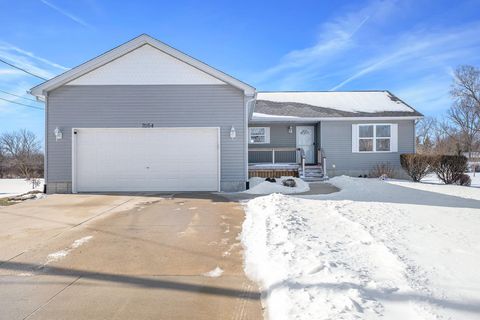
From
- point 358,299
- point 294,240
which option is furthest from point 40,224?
point 358,299

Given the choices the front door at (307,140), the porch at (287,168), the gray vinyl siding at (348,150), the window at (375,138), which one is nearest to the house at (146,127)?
the porch at (287,168)

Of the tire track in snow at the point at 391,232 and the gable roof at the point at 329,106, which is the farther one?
the gable roof at the point at 329,106

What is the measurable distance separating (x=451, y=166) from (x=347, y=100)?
709 cm

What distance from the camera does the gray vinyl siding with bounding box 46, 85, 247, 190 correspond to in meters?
12.9

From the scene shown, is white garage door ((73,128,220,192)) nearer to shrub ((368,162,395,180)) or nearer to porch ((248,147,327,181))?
porch ((248,147,327,181))

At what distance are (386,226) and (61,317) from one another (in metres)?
5.38

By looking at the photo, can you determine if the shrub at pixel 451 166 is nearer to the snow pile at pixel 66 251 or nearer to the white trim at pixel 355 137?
the white trim at pixel 355 137

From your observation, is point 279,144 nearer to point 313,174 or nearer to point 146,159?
point 313,174

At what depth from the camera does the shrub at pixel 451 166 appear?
15.9 m

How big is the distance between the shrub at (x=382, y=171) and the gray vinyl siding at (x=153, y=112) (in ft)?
27.8

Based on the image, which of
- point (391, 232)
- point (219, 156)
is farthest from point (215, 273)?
point (219, 156)

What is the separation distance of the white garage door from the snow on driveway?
15.9 feet

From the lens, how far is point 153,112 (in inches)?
508

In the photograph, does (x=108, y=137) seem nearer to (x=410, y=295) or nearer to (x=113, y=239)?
(x=113, y=239)
